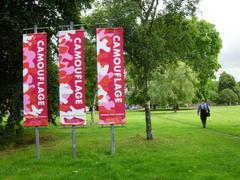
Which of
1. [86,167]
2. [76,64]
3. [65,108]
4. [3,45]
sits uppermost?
[3,45]

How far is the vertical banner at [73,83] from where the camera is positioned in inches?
547

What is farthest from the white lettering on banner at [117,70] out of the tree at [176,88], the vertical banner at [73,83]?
the tree at [176,88]

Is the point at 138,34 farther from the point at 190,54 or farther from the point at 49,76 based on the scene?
the point at 49,76

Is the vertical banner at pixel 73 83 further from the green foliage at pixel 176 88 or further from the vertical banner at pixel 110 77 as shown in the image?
the green foliage at pixel 176 88

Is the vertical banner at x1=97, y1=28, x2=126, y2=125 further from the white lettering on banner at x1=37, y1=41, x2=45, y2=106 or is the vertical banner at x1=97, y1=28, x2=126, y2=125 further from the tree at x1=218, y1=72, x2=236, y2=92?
the tree at x1=218, y1=72, x2=236, y2=92

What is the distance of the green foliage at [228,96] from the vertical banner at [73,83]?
11936cm

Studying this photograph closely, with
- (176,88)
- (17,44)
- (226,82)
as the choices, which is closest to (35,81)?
(17,44)

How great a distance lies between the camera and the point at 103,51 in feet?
46.8

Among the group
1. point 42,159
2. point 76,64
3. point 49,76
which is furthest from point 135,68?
point 42,159

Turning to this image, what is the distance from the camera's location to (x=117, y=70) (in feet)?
46.3

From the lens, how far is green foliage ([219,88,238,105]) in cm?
12838

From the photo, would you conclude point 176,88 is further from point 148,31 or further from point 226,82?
point 226,82

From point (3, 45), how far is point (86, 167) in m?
9.09

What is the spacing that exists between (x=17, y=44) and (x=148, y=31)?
5993 millimetres
